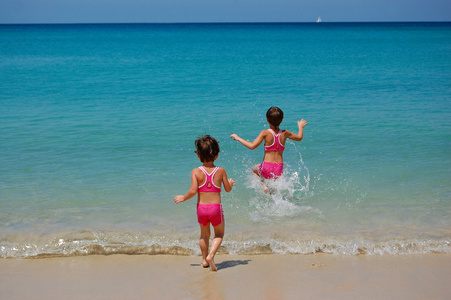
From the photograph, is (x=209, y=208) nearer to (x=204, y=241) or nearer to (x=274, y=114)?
(x=204, y=241)

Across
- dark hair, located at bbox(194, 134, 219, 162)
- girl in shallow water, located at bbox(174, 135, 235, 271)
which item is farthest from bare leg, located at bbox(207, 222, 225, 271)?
dark hair, located at bbox(194, 134, 219, 162)

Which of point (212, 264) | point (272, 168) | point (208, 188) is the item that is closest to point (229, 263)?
point (212, 264)

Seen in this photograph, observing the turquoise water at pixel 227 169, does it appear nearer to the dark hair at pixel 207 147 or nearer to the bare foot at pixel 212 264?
the bare foot at pixel 212 264

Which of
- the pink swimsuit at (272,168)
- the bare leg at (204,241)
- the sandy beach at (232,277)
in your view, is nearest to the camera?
the sandy beach at (232,277)

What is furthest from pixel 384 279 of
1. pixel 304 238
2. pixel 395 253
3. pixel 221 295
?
pixel 221 295

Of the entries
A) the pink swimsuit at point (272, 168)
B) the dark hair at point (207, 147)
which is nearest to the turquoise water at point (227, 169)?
the pink swimsuit at point (272, 168)

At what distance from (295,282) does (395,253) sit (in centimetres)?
139

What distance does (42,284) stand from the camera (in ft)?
14.9

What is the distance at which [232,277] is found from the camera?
4590mm

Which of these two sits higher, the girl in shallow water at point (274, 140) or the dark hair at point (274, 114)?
the dark hair at point (274, 114)

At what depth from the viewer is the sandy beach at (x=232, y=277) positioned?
4281 mm

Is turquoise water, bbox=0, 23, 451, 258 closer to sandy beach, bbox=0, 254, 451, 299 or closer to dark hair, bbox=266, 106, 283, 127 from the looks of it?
sandy beach, bbox=0, 254, 451, 299

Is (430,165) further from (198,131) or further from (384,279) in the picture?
(198,131)

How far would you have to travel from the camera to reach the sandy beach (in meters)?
4.28
